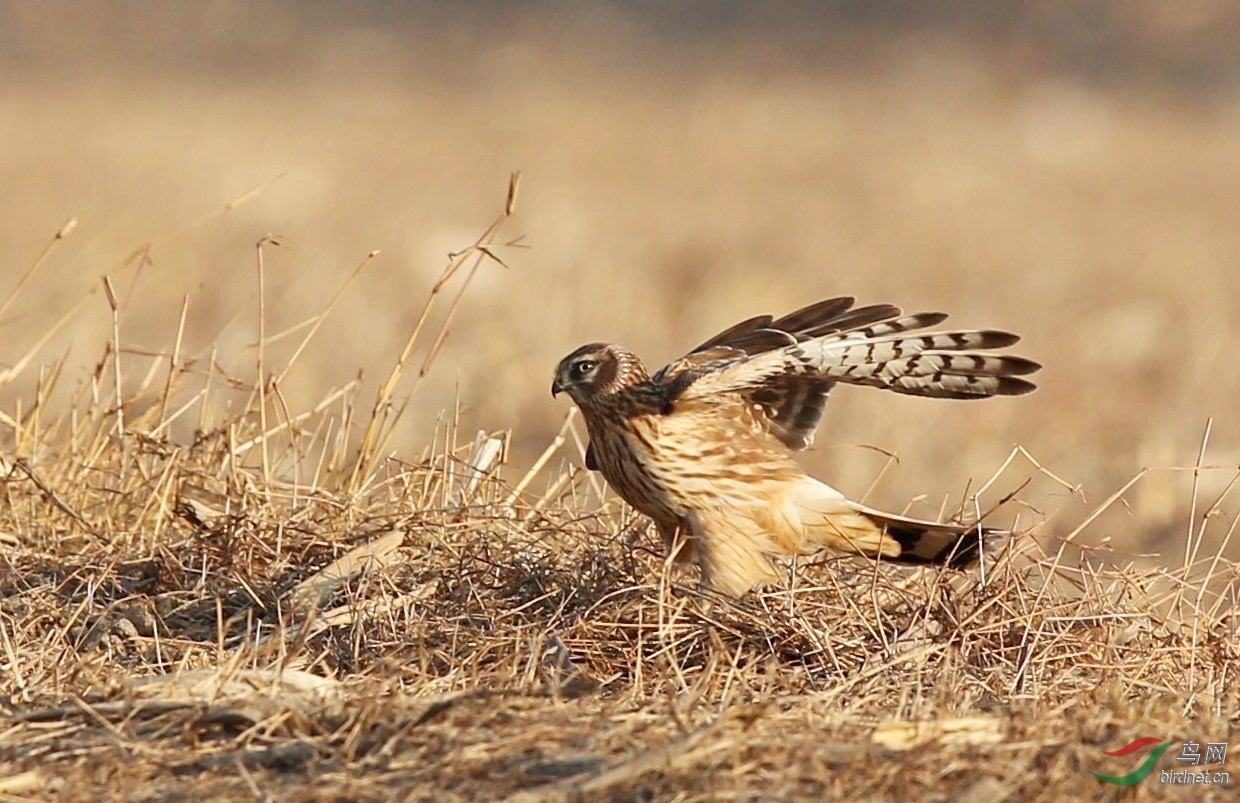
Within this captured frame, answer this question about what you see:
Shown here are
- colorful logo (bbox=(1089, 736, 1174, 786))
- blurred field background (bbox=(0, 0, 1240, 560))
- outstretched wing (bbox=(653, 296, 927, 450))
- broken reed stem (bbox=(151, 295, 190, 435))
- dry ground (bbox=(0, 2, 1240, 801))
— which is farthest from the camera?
blurred field background (bbox=(0, 0, 1240, 560))

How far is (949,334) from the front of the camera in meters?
4.99

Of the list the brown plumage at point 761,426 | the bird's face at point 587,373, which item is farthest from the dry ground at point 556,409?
the bird's face at point 587,373

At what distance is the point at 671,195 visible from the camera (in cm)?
1720

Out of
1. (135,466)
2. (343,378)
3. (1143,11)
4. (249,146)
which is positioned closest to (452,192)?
(249,146)

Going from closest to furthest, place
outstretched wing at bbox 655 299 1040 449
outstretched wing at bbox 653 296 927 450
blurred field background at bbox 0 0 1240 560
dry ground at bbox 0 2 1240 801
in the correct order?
dry ground at bbox 0 2 1240 801 < outstretched wing at bbox 655 299 1040 449 < outstretched wing at bbox 653 296 927 450 < blurred field background at bbox 0 0 1240 560

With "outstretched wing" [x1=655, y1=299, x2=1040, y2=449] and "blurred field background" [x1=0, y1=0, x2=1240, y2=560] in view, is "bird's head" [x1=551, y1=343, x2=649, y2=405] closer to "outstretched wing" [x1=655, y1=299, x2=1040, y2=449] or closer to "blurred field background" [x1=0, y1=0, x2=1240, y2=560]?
"outstretched wing" [x1=655, y1=299, x2=1040, y2=449]

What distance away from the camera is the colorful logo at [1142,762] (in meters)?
3.51

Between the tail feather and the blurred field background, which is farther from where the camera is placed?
the blurred field background

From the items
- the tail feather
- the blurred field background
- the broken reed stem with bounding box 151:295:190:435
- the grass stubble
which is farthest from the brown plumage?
the broken reed stem with bounding box 151:295:190:435

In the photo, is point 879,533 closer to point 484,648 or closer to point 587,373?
point 587,373

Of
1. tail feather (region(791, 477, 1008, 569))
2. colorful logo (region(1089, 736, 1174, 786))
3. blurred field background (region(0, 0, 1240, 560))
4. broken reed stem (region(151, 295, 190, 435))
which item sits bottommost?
colorful logo (region(1089, 736, 1174, 786))

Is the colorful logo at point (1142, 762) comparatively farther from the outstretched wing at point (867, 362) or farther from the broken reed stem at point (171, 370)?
the broken reed stem at point (171, 370)

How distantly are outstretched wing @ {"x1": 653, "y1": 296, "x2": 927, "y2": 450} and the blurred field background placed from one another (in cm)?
37

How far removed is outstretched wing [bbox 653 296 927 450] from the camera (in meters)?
5.31
